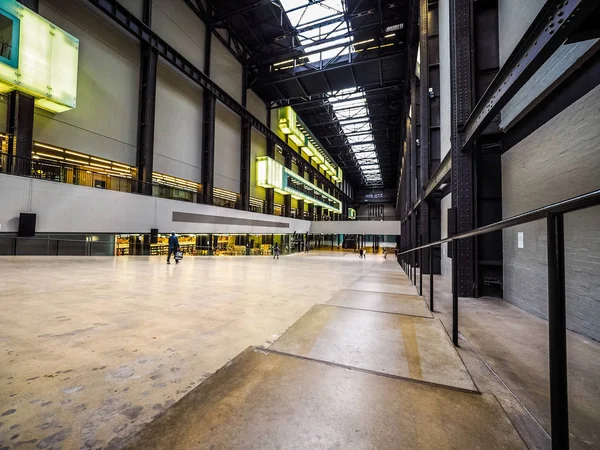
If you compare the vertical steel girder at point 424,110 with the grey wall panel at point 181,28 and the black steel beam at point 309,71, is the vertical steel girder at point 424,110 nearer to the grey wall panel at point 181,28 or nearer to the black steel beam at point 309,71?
the black steel beam at point 309,71

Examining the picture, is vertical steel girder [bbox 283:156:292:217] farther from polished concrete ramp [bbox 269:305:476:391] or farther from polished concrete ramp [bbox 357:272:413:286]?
polished concrete ramp [bbox 269:305:476:391]

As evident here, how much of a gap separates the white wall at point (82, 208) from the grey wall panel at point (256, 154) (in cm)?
949

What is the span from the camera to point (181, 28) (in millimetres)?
16578

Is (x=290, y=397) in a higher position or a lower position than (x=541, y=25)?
lower

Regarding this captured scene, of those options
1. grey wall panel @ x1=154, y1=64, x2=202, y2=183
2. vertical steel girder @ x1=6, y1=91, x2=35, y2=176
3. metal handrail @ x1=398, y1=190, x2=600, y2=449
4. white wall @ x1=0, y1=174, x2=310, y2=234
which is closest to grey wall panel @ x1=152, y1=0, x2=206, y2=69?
grey wall panel @ x1=154, y1=64, x2=202, y2=183

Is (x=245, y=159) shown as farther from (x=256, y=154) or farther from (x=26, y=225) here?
(x=26, y=225)

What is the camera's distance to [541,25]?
A: 2803 millimetres

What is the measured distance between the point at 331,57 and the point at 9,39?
61.7 ft

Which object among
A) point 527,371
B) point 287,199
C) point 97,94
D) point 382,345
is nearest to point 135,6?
point 97,94

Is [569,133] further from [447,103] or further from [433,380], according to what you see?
[447,103]

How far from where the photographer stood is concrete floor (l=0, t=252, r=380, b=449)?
4.49ft

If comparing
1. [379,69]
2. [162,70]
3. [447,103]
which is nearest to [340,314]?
[447,103]

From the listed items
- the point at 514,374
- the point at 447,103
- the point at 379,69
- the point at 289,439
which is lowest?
the point at 514,374

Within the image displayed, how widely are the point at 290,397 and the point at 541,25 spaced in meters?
4.37
